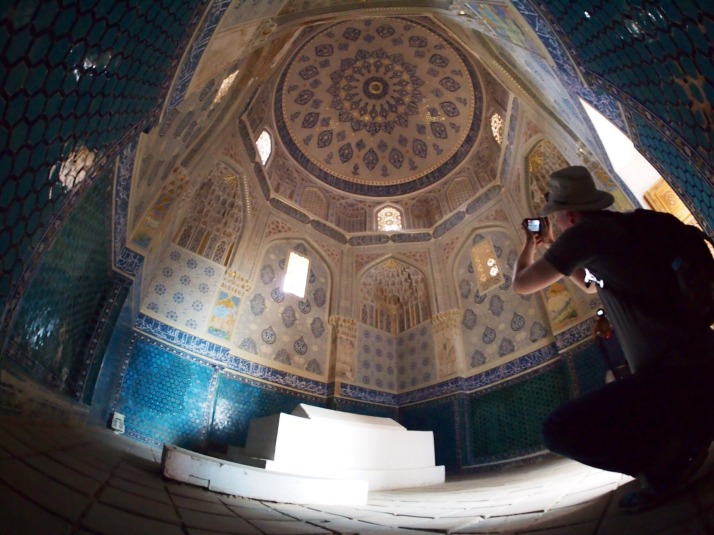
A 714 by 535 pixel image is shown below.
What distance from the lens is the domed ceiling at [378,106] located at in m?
9.80

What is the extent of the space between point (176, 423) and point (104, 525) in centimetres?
601

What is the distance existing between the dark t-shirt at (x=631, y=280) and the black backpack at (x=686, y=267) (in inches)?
0.5

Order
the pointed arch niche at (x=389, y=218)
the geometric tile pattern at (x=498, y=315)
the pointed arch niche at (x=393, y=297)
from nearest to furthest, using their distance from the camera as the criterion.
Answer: the geometric tile pattern at (x=498, y=315)
the pointed arch niche at (x=393, y=297)
the pointed arch niche at (x=389, y=218)

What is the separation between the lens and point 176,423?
247 inches

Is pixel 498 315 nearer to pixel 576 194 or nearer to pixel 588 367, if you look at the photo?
pixel 588 367

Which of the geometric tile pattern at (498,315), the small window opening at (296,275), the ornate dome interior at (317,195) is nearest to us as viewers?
the ornate dome interior at (317,195)

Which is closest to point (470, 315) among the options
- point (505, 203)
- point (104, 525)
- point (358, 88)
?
A: point (505, 203)

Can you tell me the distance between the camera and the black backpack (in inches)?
46.5

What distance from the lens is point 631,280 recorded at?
1304 millimetres

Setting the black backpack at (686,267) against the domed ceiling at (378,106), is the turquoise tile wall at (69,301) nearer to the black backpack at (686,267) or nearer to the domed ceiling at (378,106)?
the black backpack at (686,267)

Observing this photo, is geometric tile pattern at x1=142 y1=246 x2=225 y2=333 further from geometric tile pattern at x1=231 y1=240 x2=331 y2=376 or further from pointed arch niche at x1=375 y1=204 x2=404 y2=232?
pointed arch niche at x1=375 y1=204 x2=404 y2=232

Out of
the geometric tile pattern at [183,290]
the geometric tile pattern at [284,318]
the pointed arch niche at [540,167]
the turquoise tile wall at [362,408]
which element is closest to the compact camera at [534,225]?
the pointed arch niche at [540,167]

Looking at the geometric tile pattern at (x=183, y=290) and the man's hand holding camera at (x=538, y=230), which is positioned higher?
the geometric tile pattern at (x=183, y=290)

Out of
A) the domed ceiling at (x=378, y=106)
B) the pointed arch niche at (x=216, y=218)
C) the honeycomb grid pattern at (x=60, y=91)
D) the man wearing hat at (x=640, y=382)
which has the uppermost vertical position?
the domed ceiling at (x=378, y=106)
